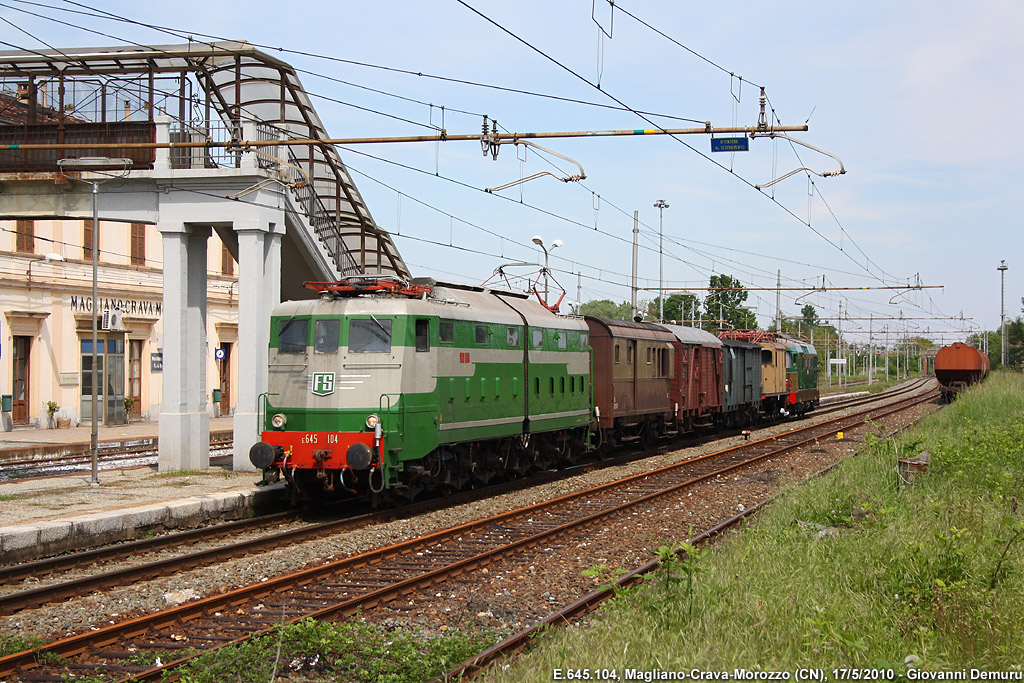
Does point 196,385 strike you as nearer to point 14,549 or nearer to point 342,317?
point 342,317

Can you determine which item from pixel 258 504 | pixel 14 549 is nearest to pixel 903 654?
pixel 14 549

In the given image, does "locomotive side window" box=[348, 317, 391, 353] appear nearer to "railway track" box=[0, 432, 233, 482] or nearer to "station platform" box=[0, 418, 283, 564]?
"station platform" box=[0, 418, 283, 564]

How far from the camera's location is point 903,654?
6.60 m

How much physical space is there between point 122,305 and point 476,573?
29.9 meters

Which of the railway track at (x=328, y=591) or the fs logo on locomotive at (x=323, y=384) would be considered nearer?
the railway track at (x=328, y=591)

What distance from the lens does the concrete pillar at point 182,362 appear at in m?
18.9

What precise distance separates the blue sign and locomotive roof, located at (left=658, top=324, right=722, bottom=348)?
43.3ft

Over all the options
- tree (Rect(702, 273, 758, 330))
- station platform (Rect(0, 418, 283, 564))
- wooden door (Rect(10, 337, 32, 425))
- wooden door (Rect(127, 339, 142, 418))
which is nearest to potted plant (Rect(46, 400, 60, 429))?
wooden door (Rect(10, 337, 32, 425))

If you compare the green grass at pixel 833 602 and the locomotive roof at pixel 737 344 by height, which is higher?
the locomotive roof at pixel 737 344

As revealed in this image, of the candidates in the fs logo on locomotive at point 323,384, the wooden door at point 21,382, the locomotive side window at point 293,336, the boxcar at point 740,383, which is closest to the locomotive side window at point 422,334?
the fs logo on locomotive at point 323,384

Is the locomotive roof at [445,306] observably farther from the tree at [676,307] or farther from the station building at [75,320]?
the tree at [676,307]

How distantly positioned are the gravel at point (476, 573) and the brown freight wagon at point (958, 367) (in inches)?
1283

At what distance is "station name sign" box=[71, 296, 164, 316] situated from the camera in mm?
34219

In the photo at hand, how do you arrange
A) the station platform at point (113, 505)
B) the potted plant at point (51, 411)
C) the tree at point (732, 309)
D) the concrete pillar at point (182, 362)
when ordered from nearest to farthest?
the station platform at point (113, 505), the concrete pillar at point (182, 362), the potted plant at point (51, 411), the tree at point (732, 309)
